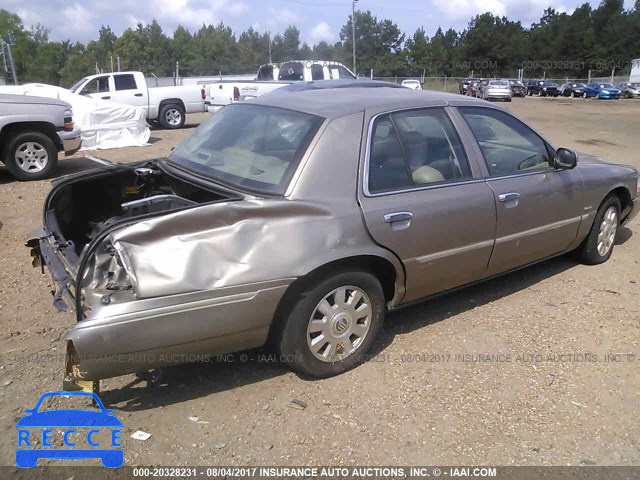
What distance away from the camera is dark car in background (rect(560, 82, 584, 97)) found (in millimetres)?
45006

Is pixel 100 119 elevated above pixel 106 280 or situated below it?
above

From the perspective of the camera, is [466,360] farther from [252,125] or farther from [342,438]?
[252,125]

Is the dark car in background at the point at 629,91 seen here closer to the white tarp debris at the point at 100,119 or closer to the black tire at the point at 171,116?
the black tire at the point at 171,116

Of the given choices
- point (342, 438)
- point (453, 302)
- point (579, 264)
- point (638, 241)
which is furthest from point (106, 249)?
point (638, 241)

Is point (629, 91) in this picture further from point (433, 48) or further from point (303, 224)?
point (303, 224)

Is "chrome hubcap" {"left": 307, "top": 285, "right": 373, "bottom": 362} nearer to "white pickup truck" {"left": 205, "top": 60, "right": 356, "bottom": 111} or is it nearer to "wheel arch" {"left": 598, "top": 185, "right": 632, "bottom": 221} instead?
"wheel arch" {"left": 598, "top": 185, "right": 632, "bottom": 221}

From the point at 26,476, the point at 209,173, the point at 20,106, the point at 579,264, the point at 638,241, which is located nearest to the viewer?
the point at 26,476

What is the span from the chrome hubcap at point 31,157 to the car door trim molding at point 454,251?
7.45m

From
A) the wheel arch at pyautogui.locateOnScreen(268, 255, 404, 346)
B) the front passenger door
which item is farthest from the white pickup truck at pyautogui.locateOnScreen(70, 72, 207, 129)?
the wheel arch at pyautogui.locateOnScreen(268, 255, 404, 346)

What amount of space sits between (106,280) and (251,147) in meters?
1.29

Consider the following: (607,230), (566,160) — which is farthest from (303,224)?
(607,230)

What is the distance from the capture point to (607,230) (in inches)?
206

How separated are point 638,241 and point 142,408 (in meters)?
5.42

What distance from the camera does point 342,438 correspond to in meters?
2.89
